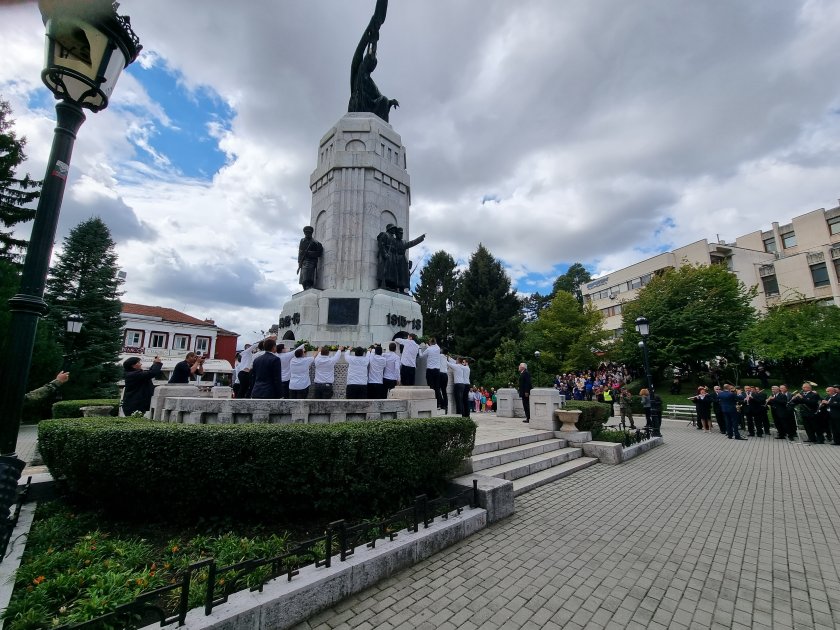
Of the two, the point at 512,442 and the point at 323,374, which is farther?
the point at 512,442

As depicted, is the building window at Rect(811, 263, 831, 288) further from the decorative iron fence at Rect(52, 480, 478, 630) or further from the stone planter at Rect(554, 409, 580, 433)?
the decorative iron fence at Rect(52, 480, 478, 630)

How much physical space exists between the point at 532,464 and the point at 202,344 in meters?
48.8

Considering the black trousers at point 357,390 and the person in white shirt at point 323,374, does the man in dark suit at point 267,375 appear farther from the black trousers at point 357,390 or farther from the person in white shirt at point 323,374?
the black trousers at point 357,390

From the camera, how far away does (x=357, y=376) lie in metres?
8.30

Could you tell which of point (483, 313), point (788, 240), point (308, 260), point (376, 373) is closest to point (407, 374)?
point (376, 373)

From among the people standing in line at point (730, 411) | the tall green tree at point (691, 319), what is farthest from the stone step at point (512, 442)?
the tall green tree at point (691, 319)

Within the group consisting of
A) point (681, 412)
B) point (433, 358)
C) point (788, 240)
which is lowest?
point (681, 412)

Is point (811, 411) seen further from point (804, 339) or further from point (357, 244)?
point (357, 244)

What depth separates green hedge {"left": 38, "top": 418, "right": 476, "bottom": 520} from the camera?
446 centimetres

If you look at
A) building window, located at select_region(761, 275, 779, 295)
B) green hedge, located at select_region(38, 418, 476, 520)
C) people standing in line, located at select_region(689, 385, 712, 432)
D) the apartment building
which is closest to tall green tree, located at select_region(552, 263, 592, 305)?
the apartment building

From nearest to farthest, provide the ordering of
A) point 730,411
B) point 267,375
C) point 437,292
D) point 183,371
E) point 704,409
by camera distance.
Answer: point 267,375, point 183,371, point 730,411, point 704,409, point 437,292

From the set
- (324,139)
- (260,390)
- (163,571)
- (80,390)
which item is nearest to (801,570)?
(163,571)

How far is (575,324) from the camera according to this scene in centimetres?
3481

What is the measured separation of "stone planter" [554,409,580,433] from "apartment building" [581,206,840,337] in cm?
3344
